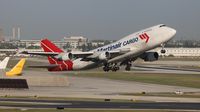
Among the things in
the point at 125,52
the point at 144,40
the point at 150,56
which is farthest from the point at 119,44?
the point at 150,56

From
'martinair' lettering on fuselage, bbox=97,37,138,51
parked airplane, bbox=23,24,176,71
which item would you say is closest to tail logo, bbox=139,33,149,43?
parked airplane, bbox=23,24,176,71

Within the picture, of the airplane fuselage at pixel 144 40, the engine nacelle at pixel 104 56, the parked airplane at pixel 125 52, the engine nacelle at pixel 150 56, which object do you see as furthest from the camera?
the engine nacelle at pixel 150 56

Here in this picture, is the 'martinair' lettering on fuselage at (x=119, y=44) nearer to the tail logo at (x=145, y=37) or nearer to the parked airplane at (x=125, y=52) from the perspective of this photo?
the parked airplane at (x=125, y=52)

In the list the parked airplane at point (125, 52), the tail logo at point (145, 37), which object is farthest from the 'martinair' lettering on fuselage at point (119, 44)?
the tail logo at point (145, 37)

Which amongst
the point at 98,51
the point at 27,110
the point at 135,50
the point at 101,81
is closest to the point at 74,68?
the point at 98,51

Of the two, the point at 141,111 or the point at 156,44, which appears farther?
the point at 156,44

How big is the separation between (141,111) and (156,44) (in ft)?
79.5

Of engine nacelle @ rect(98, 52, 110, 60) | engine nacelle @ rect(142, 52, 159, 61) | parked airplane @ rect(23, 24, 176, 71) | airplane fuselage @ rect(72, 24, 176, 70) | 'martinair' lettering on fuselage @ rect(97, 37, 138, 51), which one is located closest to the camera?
airplane fuselage @ rect(72, 24, 176, 70)

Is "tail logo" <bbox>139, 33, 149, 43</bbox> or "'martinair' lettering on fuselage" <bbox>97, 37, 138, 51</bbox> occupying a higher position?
"tail logo" <bbox>139, 33, 149, 43</bbox>

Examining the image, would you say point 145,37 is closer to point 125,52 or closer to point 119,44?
point 125,52

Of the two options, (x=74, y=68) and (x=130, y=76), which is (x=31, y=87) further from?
(x=130, y=76)

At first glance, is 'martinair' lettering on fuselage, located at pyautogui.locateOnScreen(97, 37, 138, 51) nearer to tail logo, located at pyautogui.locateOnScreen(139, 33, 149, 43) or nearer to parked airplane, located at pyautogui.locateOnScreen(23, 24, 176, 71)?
parked airplane, located at pyautogui.locateOnScreen(23, 24, 176, 71)

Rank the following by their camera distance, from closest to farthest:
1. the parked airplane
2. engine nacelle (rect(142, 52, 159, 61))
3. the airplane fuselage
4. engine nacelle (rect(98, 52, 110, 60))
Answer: the airplane fuselage < the parked airplane < engine nacelle (rect(98, 52, 110, 60)) < engine nacelle (rect(142, 52, 159, 61))

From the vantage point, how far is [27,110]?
51.1 m
